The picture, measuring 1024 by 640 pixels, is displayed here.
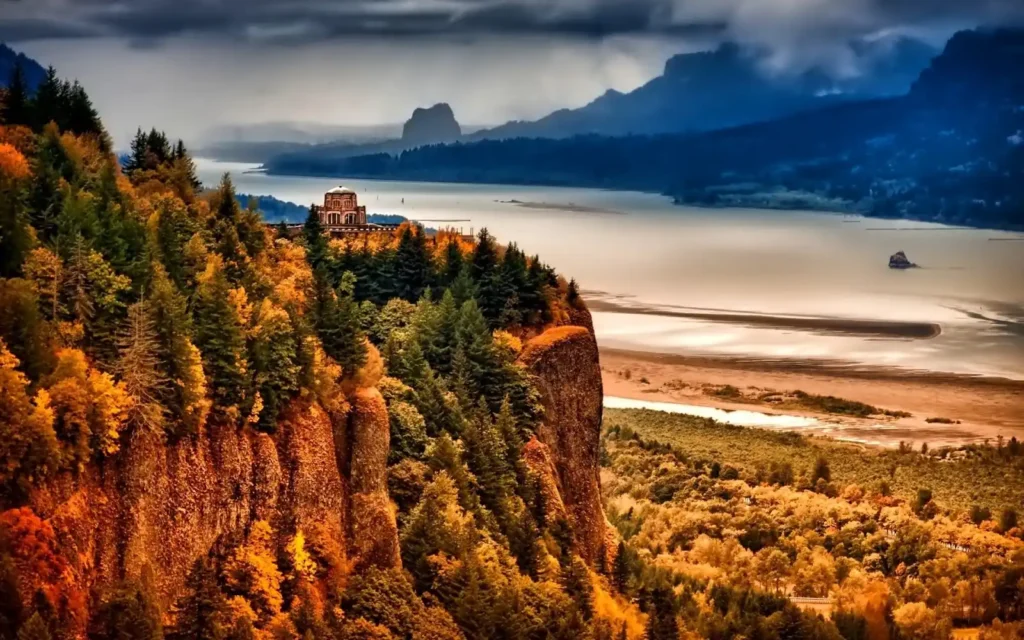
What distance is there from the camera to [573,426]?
150ft

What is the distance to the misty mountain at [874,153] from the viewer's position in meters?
146

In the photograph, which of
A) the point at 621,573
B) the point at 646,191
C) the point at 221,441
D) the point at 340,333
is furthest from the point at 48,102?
the point at 646,191

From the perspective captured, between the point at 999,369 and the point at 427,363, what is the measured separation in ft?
198

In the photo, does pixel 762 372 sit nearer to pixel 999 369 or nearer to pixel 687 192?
pixel 999 369

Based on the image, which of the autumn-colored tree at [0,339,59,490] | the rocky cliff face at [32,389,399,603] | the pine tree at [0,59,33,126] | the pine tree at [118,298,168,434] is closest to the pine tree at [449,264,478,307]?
the rocky cliff face at [32,389,399,603]

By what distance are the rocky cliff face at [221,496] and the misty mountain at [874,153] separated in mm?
93967

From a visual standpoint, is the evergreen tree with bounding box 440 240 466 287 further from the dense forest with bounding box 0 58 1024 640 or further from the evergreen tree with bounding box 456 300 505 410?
the evergreen tree with bounding box 456 300 505 410

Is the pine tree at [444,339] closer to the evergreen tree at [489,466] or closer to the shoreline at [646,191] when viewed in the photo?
the evergreen tree at [489,466]

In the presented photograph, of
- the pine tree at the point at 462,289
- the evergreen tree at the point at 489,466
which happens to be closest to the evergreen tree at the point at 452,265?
the pine tree at the point at 462,289

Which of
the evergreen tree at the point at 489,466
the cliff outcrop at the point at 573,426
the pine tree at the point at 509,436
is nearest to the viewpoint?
the evergreen tree at the point at 489,466

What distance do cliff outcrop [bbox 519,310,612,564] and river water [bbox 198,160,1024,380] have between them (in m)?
27.6

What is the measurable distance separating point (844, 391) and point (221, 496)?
223 feet

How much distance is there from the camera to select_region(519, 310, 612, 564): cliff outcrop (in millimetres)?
44125

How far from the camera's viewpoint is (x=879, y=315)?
10550cm
